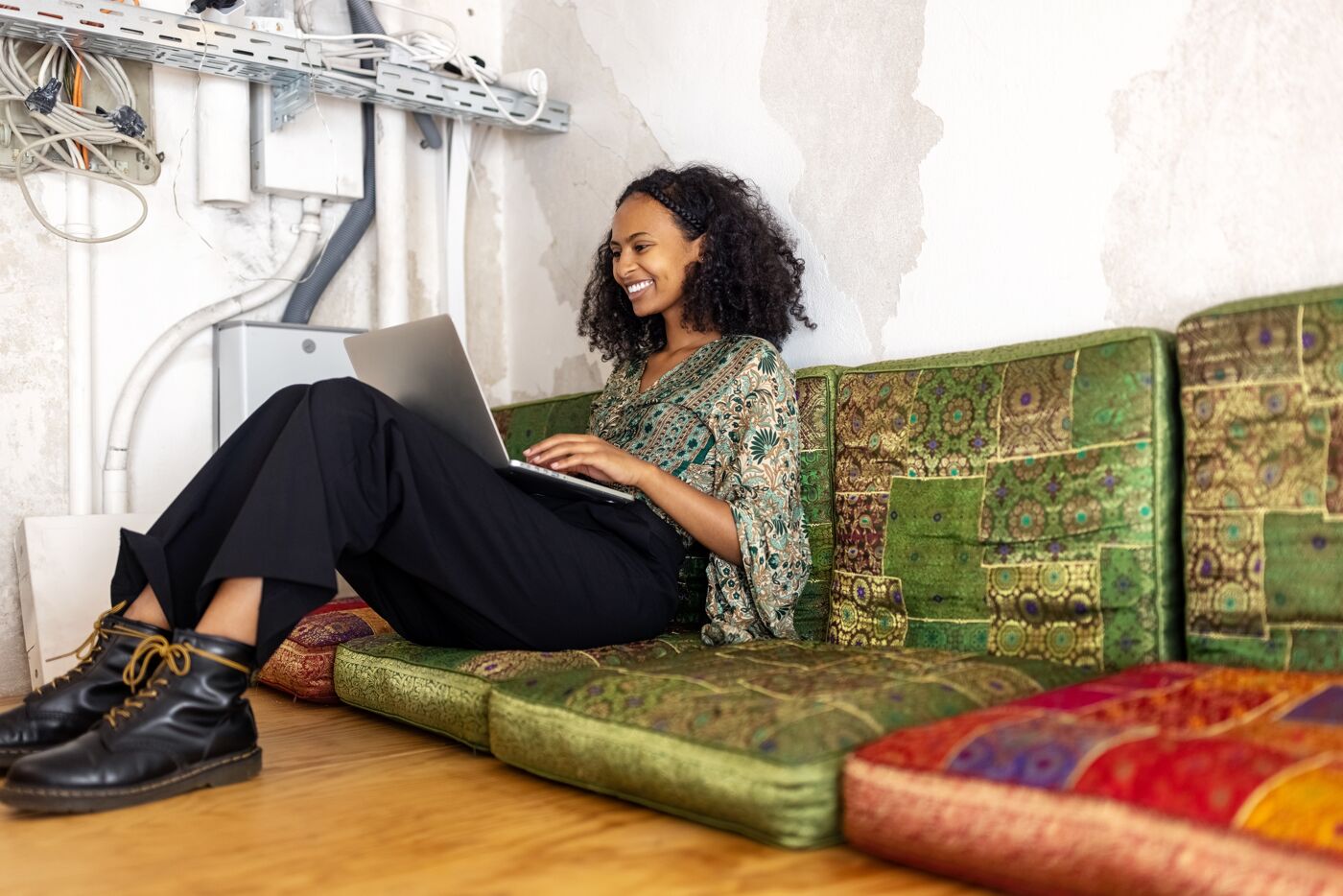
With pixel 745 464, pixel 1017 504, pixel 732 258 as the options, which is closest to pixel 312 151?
pixel 732 258

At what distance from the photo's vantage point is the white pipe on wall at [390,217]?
3.05m

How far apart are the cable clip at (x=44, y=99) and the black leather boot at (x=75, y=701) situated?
4.55ft

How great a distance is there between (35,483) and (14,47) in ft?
3.10

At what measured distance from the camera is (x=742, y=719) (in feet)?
4.48

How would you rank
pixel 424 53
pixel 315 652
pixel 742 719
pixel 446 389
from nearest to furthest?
pixel 742 719
pixel 446 389
pixel 315 652
pixel 424 53

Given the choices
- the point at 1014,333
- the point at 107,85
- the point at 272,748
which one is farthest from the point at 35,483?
the point at 1014,333

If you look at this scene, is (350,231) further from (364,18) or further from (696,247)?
(696,247)

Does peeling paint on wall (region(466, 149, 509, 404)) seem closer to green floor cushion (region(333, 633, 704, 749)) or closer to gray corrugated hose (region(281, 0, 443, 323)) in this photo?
gray corrugated hose (region(281, 0, 443, 323))

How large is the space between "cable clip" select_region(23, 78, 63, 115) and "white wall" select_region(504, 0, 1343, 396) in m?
1.25

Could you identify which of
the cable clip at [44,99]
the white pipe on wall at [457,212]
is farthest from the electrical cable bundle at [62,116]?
the white pipe on wall at [457,212]

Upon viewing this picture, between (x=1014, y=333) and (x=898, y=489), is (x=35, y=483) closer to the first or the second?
(x=898, y=489)

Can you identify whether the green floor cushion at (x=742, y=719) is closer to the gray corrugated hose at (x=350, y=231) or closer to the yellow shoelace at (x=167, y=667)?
the yellow shoelace at (x=167, y=667)

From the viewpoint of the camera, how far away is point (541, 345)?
326 cm

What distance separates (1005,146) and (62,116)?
196cm
